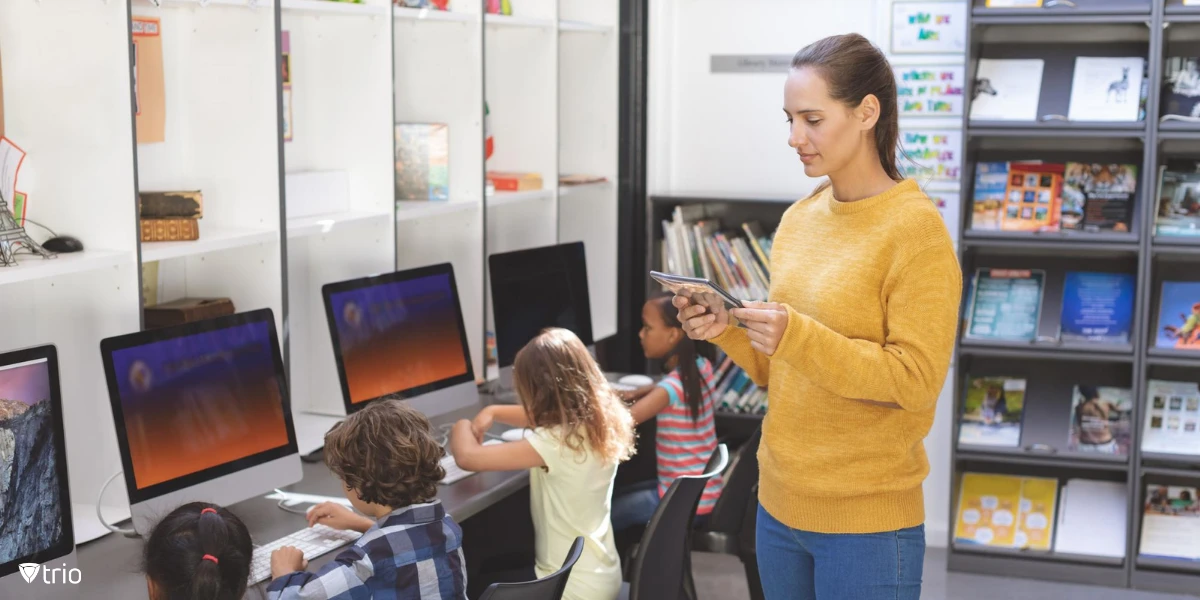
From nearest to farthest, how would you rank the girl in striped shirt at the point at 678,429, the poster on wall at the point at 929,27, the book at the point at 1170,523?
the girl in striped shirt at the point at 678,429, the book at the point at 1170,523, the poster on wall at the point at 929,27

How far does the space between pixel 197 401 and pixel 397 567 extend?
0.55 meters

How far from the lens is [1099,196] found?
3.80 metres

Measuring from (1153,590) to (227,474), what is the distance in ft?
10.0

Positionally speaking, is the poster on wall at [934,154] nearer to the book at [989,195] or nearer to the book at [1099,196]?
the book at [989,195]

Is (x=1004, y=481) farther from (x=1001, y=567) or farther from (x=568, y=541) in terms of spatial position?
(x=568, y=541)

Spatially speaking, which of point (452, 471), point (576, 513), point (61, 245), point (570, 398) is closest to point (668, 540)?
point (576, 513)

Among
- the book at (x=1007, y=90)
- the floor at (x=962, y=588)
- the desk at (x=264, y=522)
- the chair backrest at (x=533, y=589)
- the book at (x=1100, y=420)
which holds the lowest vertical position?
the floor at (x=962, y=588)

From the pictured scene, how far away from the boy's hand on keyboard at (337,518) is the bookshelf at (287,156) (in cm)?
43

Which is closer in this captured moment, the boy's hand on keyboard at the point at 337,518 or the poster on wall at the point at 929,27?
the boy's hand on keyboard at the point at 337,518

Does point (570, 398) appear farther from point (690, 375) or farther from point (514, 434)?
point (690, 375)

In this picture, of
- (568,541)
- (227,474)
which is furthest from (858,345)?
(227,474)

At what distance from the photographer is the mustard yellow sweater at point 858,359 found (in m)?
1.65

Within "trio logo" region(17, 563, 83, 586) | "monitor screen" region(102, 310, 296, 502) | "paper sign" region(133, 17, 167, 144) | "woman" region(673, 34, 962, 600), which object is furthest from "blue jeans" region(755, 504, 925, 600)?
"paper sign" region(133, 17, 167, 144)

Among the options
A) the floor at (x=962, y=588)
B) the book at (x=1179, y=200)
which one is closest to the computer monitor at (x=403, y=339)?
the floor at (x=962, y=588)
